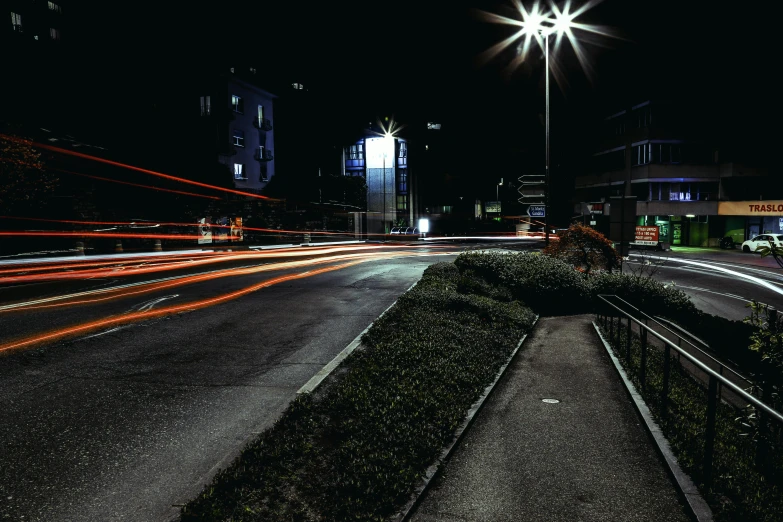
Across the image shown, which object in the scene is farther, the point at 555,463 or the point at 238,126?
the point at 238,126

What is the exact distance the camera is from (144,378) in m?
7.90

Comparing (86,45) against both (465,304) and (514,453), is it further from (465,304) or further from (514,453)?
(514,453)

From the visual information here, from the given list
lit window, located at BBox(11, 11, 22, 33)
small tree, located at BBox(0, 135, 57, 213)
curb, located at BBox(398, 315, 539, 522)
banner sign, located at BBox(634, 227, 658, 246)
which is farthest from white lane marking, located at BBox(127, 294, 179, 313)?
lit window, located at BBox(11, 11, 22, 33)

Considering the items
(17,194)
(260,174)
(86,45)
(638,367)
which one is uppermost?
(86,45)

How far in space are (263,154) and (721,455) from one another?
173 ft

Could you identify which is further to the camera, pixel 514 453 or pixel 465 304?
pixel 465 304

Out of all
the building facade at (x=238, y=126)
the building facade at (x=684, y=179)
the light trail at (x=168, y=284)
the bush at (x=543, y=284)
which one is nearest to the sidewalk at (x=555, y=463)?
the bush at (x=543, y=284)

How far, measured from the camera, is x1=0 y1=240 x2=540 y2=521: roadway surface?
4.83m

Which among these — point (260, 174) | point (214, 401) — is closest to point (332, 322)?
point (214, 401)

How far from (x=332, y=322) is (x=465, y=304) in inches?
135

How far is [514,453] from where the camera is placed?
212 inches

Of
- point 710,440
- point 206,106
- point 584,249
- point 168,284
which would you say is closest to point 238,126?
point 206,106

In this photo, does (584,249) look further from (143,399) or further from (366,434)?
(143,399)

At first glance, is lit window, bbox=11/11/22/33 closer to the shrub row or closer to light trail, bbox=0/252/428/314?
light trail, bbox=0/252/428/314
